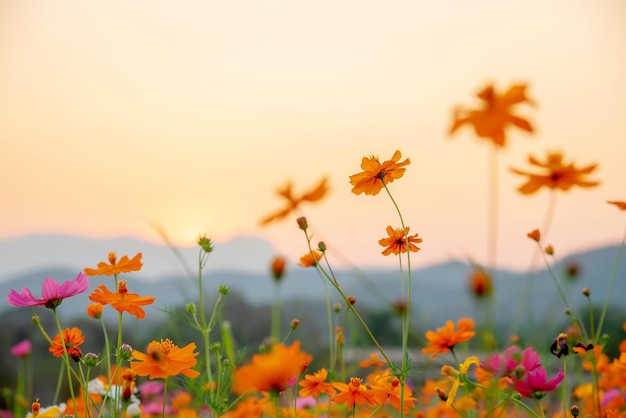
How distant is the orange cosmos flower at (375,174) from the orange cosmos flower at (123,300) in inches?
13.8

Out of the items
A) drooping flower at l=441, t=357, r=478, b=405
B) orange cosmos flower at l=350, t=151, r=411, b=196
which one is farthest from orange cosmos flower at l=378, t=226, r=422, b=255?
drooping flower at l=441, t=357, r=478, b=405

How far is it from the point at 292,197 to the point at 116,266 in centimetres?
34

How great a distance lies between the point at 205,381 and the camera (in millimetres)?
1334

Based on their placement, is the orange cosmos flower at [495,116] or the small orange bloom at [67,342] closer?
the orange cosmos flower at [495,116]

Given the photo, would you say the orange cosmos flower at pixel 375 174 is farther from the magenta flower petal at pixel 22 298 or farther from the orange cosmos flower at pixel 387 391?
the magenta flower petal at pixel 22 298

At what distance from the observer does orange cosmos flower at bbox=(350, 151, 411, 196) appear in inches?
39.8

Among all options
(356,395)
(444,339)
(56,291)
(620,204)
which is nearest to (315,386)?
(356,395)

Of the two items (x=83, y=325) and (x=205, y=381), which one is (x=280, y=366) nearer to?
(x=205, y=381)

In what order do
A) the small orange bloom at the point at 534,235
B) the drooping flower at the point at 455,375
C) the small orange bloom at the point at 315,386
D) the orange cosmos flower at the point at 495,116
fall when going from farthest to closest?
the small orange bloom at the point at 534,235 → the small orange bloom at the point at 315,386 → the drooping flower at the point at 455,375 → the orange cosmos flower at the point at 495,116

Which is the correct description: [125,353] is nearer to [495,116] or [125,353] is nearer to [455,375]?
[455,375]

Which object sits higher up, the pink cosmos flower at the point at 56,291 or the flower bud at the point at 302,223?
the flower bud at the point at 302,223

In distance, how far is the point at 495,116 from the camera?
73cm

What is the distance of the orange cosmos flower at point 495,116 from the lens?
701mm

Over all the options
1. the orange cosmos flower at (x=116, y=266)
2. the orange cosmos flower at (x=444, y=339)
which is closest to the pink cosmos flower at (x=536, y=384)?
the orange cosmos flower at (x=444, y=339)
